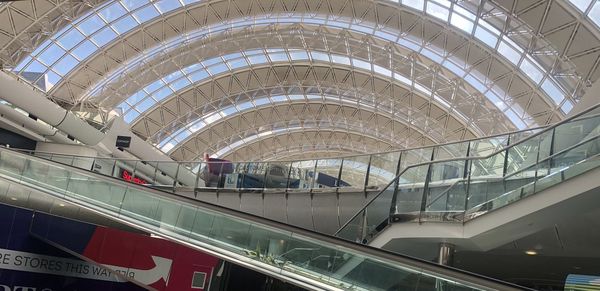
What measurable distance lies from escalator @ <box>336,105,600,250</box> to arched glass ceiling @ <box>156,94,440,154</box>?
36.2 meters

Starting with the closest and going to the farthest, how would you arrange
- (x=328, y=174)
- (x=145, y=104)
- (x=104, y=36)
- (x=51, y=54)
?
(x=328, y=174) → (x=51, y=54) → (x=104, y=36) → (x=145, y=104)

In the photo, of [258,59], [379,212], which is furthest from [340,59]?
[379,212]

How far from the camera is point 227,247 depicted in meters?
9.28

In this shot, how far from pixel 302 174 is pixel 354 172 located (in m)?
2.22

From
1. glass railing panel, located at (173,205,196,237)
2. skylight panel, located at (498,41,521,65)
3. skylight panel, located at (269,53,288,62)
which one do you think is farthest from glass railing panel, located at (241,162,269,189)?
skylight panel, located at (269,53,288,62)

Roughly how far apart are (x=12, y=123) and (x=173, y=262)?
16.1 meters

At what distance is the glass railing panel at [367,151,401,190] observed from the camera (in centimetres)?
1580

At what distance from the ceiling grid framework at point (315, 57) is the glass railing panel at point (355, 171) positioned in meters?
13.3

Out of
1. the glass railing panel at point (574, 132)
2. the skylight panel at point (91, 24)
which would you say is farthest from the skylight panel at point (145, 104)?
the glass railing panel at point (574, 132)

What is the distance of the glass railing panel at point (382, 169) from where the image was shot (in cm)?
1580

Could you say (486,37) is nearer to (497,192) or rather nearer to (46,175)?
(497,192)

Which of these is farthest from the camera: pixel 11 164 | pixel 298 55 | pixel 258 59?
pixel 258 59

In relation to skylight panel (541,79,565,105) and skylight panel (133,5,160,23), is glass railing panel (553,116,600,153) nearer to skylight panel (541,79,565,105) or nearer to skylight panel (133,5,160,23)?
skylight panel (541,79,565,105)

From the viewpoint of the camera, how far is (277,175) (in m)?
19.5
